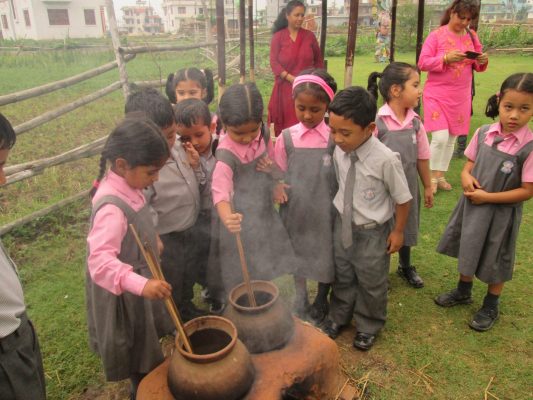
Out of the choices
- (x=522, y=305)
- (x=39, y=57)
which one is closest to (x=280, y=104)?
(x=522, y=305)

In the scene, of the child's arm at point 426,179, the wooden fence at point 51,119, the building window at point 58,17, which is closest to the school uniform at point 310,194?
the child's arm at point 426,179

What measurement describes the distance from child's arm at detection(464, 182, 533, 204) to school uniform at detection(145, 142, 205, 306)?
2010mm

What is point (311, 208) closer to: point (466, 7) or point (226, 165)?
point (226, 165)

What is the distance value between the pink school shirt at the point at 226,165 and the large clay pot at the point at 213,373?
935 millimetres

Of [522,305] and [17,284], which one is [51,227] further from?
[522,305]

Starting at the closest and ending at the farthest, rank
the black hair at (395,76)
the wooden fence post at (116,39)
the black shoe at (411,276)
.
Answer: the black hair at (395,76), the black shoe at (411,276), the wooden fence post at (116,39)

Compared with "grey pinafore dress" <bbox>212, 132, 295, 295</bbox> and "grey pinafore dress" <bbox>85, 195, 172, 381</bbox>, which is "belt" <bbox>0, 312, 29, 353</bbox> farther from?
"grey pinafore dress" <bbox>212, 132, 295, 295</bbox>

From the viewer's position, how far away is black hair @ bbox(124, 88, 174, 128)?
2.64m

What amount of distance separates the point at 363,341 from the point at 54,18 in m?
49.5

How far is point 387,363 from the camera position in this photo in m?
3.04

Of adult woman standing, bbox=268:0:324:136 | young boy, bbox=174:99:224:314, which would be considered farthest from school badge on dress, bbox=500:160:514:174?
adult woman standing, bbox=268:0:324:136

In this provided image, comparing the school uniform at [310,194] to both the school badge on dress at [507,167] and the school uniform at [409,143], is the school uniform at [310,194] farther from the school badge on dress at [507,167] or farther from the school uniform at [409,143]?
the school badge on dress at [507,167]

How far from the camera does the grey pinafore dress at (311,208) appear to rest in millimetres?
3016

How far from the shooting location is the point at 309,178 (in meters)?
3.04
